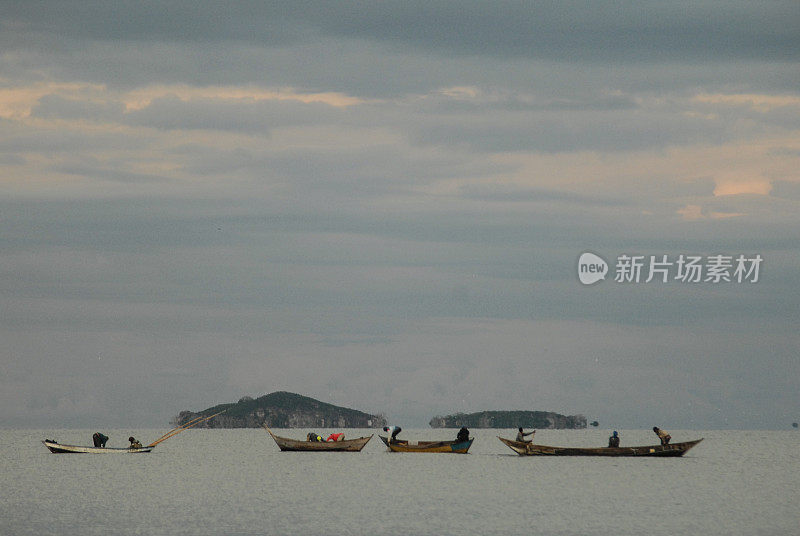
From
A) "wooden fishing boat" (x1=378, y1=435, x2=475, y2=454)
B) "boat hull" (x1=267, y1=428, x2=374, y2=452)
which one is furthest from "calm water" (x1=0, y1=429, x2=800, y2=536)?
"boat hull" (x1=267, y1=428, x2=374, y2=452)

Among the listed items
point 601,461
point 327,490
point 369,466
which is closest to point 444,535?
point 327,490

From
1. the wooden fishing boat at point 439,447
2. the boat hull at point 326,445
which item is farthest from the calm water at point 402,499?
the boat hull at point 326,445

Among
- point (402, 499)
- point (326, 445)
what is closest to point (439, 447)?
point (326, 445)

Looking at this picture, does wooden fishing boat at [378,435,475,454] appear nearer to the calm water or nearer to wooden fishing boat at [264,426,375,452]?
the calm water

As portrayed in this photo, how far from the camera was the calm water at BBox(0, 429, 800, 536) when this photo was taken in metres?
50.3

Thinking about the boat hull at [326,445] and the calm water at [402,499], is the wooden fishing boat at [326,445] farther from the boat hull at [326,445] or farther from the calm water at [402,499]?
the calm water at [402,499]

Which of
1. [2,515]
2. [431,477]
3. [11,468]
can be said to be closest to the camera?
[2,515]

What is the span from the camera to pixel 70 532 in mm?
47500

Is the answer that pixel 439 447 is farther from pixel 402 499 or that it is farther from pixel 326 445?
pixel 402 499

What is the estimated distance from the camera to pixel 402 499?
65812 mm

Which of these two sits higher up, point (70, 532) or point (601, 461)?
point (601, 461)

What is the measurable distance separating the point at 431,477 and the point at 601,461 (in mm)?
33874

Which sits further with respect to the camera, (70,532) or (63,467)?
(63,467)

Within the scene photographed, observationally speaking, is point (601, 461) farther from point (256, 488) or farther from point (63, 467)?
point (63, 467)
